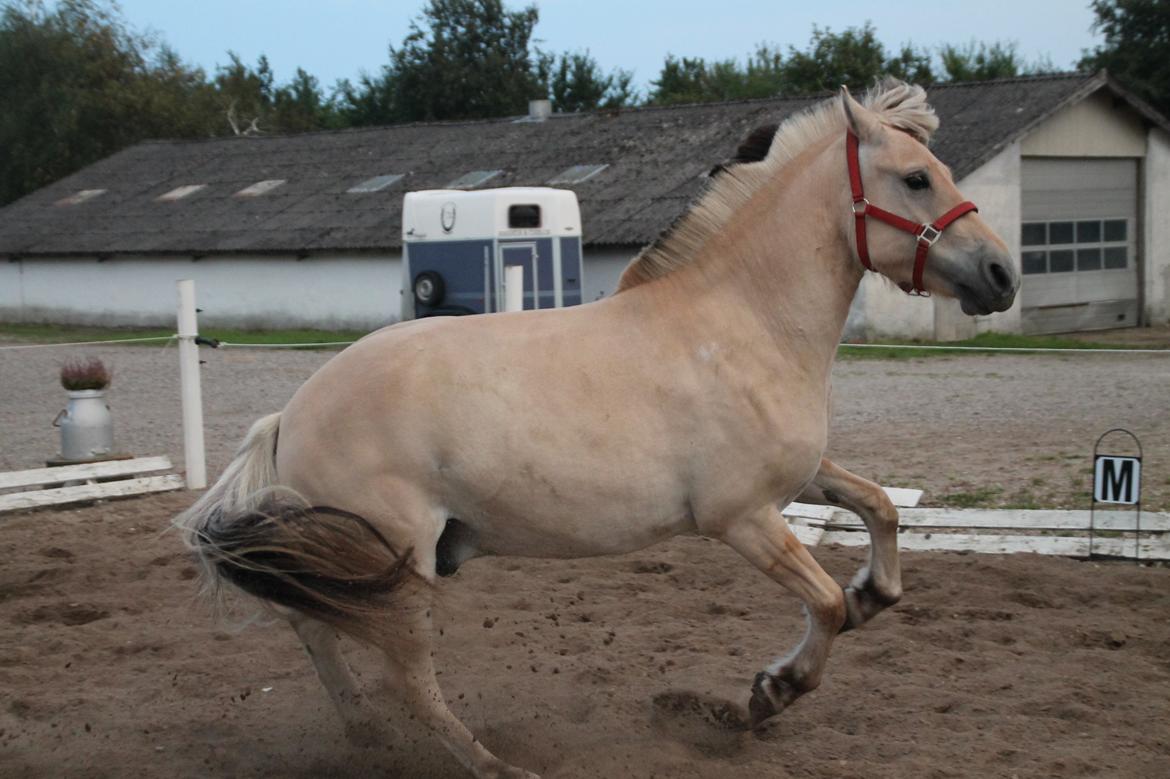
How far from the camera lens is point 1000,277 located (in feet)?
12.8

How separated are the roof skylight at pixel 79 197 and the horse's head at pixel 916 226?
105 feet

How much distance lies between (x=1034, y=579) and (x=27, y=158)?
42.0 m

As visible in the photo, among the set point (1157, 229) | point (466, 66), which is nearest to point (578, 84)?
point (466, 66)

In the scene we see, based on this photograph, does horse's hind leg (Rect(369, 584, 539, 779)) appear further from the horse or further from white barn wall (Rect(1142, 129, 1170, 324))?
white barn wall (Rect(1142, 129, 1170, 324))

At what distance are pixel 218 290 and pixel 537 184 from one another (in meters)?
7.68

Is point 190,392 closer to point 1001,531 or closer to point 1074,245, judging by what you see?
point 1001,531

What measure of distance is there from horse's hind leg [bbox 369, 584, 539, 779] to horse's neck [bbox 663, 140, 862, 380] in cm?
139

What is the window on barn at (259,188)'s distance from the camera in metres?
29.8

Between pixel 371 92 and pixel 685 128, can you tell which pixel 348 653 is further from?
pixel 371 92

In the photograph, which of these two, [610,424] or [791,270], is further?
[791,270]

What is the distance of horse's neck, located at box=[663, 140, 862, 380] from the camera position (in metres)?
4.14

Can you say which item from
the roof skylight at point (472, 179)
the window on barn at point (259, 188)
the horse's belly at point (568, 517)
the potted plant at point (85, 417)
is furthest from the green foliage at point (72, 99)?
the horse's belly at point (568, 517)

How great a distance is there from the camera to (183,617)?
5.63 metres

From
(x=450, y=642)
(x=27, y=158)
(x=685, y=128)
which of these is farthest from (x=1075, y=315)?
(x=27, y=158)
